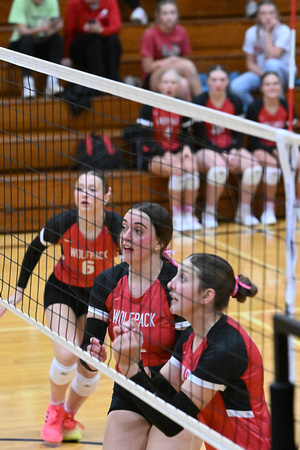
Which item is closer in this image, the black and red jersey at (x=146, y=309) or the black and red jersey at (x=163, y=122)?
the black and red jersey at (x=146, y=309)

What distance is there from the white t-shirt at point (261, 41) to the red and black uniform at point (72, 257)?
206 inches

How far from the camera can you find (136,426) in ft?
8.82

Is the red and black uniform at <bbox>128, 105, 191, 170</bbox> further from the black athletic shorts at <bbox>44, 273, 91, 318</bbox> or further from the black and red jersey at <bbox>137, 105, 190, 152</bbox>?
the black athletic shorts at <bbox>44, 273, 91, 318</bbox>

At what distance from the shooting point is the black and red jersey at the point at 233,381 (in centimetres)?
227

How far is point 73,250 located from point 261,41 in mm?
5386

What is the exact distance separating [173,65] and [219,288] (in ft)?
18.9

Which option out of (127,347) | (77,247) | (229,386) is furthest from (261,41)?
(127,347)

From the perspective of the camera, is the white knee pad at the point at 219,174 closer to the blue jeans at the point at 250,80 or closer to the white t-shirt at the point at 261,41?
the blue jeans at the point at 250,80

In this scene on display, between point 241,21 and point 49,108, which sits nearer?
point 49,108

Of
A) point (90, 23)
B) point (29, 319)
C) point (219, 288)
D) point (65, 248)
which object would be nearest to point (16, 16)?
point (90, 23)

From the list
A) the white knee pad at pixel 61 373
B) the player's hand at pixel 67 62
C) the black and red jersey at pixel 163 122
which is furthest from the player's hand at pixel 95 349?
the player's hand at pixel 67 62

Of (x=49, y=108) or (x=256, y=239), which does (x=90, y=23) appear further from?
(x=256, y=239)

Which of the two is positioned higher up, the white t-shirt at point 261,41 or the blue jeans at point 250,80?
the white t-shirt at point 261,41

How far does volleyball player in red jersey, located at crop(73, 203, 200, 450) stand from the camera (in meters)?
2.66
